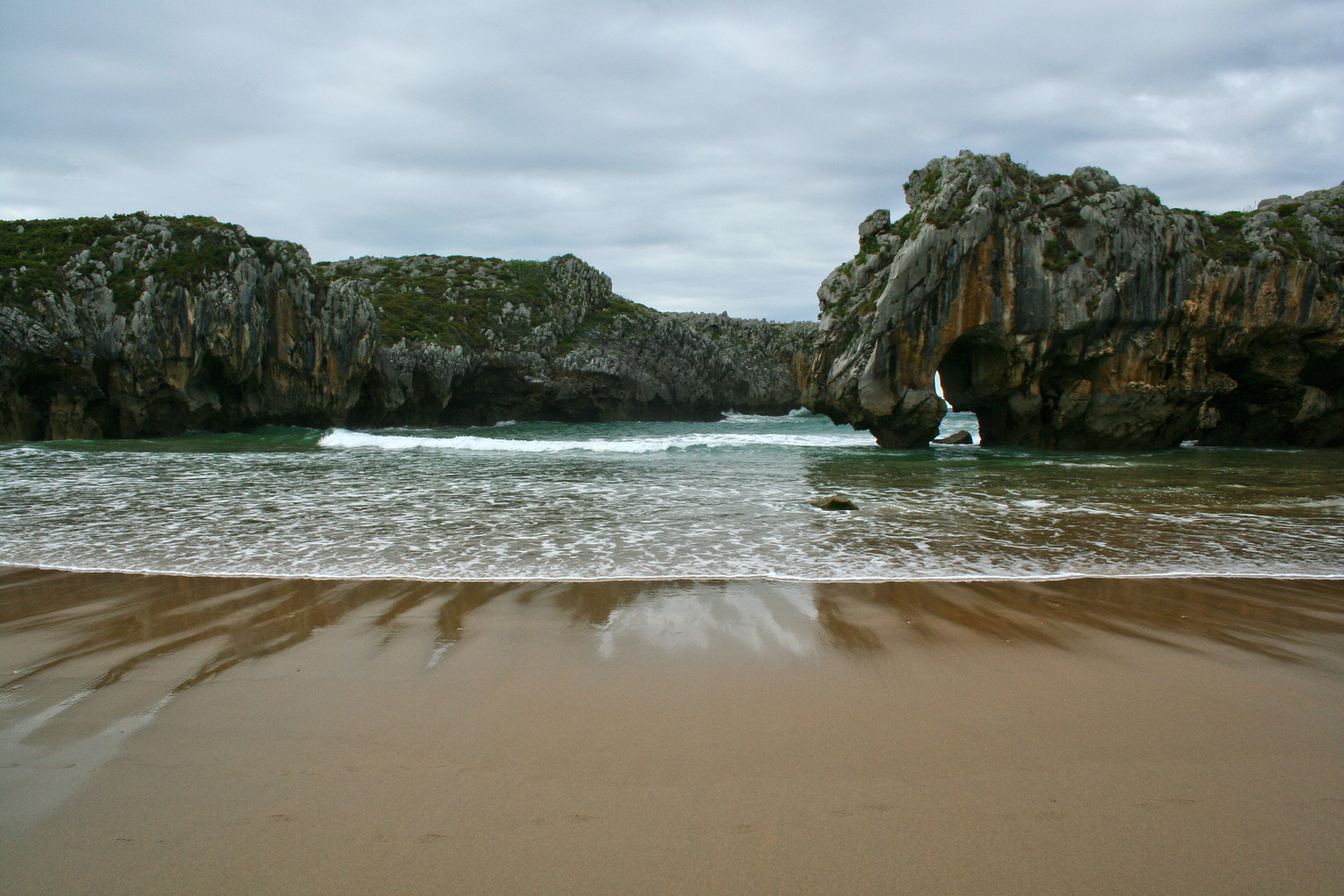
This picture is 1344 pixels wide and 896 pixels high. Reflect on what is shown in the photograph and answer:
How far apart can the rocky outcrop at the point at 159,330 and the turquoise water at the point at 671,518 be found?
9.89 meters

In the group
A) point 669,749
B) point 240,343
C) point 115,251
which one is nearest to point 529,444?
point 240,343

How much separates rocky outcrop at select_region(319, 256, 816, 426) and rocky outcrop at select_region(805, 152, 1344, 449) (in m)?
19.4

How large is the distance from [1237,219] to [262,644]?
98.3 feet

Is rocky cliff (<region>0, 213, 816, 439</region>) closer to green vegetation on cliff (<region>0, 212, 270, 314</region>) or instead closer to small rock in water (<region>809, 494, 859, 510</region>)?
green vegetation on cliff (<region>0, 212, 270, 314</region>)

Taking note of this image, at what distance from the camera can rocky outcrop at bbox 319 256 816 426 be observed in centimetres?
4203

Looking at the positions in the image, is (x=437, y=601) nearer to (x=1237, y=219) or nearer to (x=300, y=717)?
(x=300, y=717)

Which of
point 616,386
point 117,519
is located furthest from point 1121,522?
point 616,386

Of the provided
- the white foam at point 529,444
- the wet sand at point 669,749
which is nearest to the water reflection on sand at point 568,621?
the wet sand at point 669,749

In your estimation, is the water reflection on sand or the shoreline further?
the shoreline

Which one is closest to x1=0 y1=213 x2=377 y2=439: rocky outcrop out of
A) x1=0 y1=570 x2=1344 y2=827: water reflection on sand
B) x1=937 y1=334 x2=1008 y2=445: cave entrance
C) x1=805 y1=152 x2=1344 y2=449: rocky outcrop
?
x1=805 y1=152 x2=1344 y2=449: rocky outcrop

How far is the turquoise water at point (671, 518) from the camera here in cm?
685

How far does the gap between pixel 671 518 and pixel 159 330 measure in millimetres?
27372

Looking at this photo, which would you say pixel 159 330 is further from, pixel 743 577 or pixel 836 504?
pixel 743 577

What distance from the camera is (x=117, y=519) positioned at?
30.0ft
